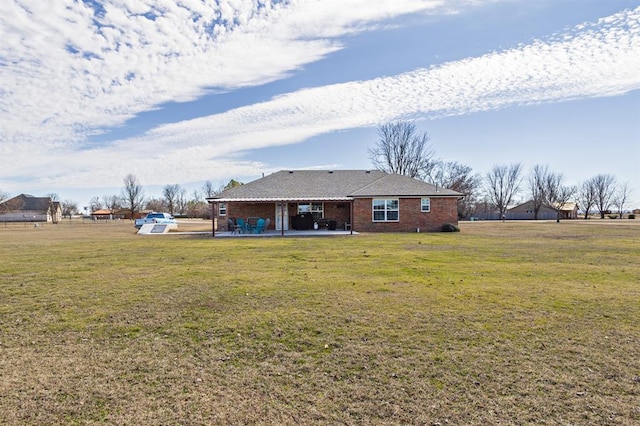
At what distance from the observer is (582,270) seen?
9.37m

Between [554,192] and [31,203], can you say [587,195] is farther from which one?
[31,203]

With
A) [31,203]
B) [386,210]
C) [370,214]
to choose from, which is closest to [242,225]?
[370,214]

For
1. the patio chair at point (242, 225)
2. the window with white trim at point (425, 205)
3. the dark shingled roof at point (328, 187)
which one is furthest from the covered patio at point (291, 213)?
the window with white trim at point (425, 205)

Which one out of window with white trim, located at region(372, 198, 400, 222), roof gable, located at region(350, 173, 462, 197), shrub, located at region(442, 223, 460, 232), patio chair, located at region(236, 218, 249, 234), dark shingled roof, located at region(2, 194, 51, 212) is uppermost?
dark shingled roof, located at region(2, 194, 51, 212)

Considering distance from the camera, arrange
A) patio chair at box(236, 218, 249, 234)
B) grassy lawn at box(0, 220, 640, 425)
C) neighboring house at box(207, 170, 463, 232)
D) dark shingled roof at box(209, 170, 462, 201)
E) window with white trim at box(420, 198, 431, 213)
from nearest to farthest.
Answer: grassy lawn at box(0, 220, 640, 425), patio chair at box(236, 218, 249, 234), dark shingled roof at box(209, 170, 462, 201), neighboring house at box(207, 170, 463, 232), window with white trim at box(420, 198, 431, 213)

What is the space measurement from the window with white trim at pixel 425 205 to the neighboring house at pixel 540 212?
56839 millimetres

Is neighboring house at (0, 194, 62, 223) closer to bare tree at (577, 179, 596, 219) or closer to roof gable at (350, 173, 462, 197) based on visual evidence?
roof gable at (350, 173, 462, 197)

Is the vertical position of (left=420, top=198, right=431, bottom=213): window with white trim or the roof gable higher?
the roof gable

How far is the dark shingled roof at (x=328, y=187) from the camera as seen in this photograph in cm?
2506

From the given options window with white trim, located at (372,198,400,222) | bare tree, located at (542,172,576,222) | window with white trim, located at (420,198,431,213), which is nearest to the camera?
window with white trim, located at (372,198,400,222)

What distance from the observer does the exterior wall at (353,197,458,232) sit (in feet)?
82.7

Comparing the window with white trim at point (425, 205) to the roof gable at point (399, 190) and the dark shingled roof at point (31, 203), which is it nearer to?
the roof gable at point (399, 190)

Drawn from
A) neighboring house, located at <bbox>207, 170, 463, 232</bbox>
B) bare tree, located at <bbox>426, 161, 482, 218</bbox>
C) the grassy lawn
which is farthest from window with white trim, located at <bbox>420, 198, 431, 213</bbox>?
bare tree, located at <bbox>426, 161, 482, 218</bbox>

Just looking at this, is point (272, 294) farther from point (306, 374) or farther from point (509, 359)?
point (509, 359)
